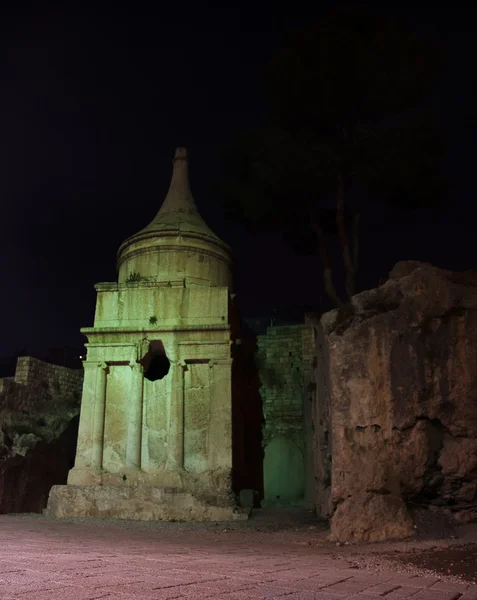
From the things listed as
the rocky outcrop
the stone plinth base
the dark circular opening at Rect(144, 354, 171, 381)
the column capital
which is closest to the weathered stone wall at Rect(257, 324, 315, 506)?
the dark circular opening at Rect(144, 354, 171, 381)

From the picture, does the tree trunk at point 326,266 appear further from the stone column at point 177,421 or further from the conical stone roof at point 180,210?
the stone column at point 177,421

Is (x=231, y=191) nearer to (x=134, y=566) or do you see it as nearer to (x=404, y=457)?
(x=404, y=457)

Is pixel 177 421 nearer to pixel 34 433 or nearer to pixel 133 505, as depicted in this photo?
pixel 133 505

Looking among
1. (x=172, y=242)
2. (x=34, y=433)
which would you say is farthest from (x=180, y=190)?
(x=34, y=433)

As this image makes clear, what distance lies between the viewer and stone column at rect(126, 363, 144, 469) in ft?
44.6

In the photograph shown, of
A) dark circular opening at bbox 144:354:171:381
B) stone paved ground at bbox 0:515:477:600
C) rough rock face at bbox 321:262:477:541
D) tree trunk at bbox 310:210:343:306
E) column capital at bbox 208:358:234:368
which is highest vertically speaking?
tree trunk at bbox 310:210:343:306

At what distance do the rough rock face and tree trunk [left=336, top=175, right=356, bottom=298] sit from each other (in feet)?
22.5

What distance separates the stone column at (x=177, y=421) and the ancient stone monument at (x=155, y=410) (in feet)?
0.08

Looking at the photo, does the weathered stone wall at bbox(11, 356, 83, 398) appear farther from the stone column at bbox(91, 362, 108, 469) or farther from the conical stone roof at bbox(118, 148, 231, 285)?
the stone column at bbox(91, 362, 108, 469)

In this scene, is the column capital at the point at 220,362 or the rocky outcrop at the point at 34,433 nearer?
the column capital at the point at 220,362

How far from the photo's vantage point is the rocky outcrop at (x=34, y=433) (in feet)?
53.7

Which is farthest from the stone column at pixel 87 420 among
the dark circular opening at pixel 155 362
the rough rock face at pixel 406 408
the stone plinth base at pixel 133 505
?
the rough rock face at pixel 406 408

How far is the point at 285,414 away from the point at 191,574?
1408 cm

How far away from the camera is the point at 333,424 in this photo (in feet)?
27.9
